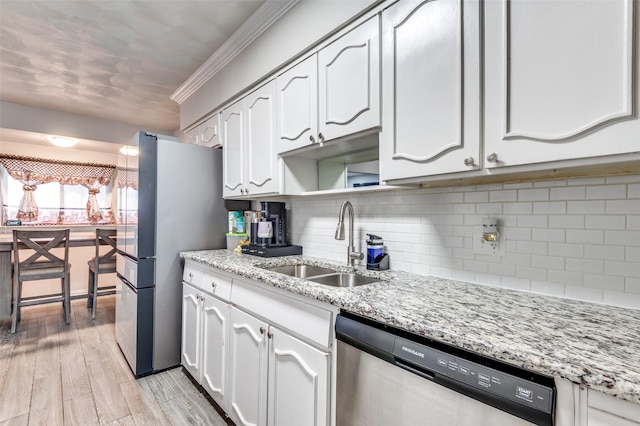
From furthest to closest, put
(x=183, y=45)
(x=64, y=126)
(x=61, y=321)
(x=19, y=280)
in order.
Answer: (x=64, y=126) → (x=61, y=321) → (x=19, y=280) → (x=183, y=45)

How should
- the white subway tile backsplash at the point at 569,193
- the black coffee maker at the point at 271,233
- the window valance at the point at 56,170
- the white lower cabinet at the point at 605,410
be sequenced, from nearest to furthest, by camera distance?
1. the white lower cabinet at the point at 605,410
2. the white subway tile backsplash at the point at 569,193
3. the black coffee maker at the point at 271,233
4. the window valance at the point at 56,170

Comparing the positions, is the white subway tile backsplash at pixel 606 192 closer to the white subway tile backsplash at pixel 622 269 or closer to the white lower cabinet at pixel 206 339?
the white subway tile backsplash at pixel 622 269

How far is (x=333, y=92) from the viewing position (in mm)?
1594

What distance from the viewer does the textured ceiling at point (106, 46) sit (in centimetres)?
202

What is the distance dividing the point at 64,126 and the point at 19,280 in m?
1.86

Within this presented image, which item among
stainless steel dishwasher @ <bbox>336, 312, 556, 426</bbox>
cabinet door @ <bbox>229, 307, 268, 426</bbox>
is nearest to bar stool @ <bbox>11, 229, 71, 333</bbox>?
cabinet door @ <bbox>229, 307, 268, 426</bbox>

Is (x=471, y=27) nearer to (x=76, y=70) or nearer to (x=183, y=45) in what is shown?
(x=183, y=45)

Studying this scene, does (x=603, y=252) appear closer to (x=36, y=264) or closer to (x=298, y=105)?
(x=298, y=105)

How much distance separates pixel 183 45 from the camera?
8.01 feet

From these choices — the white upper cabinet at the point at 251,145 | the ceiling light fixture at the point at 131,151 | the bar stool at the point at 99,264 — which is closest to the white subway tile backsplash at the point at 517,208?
the white upper cabinet at the point at 251,145

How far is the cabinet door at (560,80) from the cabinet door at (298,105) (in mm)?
907

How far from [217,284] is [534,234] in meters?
1.65

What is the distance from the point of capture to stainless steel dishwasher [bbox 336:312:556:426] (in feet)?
2.28

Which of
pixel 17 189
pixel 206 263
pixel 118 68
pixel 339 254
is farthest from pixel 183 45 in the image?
pixel 17 189
